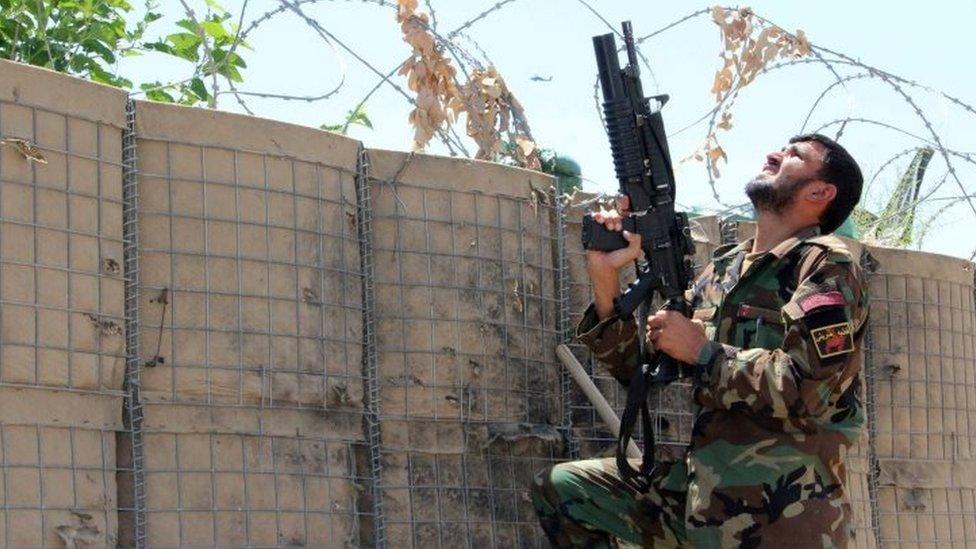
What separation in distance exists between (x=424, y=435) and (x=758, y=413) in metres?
1.08

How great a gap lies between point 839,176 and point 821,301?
23.5 inches

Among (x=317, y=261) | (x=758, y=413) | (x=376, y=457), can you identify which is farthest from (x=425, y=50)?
(x=758, y=413)

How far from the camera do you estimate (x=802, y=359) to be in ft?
14.7

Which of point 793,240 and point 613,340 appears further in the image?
point 613,340

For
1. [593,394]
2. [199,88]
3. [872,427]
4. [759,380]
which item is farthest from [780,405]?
[199,88]

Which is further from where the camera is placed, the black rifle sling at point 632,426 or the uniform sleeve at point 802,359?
the black rifle sling at point 632,426

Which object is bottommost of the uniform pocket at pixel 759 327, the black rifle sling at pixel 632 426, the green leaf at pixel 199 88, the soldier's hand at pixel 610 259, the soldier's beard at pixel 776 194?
the black rifle sling at pixel 632 426

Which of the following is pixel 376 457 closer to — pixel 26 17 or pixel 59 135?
pixel 59 135

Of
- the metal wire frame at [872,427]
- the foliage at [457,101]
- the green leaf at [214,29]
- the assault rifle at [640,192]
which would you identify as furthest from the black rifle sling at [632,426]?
the green leaf at [214,29]

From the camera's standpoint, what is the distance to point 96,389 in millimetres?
4379

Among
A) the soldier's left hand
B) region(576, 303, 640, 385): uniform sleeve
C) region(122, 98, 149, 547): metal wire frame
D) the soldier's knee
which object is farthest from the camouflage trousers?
region(122, 98, 149, 547): metal wire frame

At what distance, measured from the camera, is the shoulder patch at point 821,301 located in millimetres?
4520

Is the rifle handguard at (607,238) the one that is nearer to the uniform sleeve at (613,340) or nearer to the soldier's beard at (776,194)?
the uniform sleeve at (613,340)

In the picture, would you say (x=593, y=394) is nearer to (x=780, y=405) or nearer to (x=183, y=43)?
(x=780, y=405)
